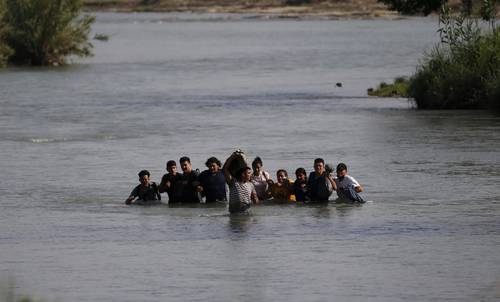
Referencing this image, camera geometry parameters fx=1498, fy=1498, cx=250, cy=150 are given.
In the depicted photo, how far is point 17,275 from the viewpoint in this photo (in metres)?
21.1

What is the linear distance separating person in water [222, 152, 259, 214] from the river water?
0.26 m

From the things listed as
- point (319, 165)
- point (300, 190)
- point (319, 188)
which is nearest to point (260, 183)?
point (300, 190)

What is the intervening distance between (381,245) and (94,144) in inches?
675

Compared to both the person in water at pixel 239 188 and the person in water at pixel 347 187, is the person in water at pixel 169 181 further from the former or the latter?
the person in water at pixel 347 187

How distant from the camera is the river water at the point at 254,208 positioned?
20.7 metres

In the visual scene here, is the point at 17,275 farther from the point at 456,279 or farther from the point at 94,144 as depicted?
the point at 94,144

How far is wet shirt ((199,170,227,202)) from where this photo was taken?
2695 cm

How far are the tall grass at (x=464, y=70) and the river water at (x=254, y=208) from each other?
3.58 feet

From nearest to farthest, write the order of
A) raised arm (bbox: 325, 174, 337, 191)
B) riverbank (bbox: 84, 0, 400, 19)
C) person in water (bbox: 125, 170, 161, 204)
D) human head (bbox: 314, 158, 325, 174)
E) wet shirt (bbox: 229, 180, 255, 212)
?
wet shirt (bbox: 229, 180, 255, 212), human head (bbox: 314, 158, 325, 174), raised arm (bbox: 325, 174, 337, 191), person in water (bbox: 125, 170, 161, 204), riverbank (bbox: 84, 0, 400, 19)

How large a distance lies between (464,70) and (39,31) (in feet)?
120

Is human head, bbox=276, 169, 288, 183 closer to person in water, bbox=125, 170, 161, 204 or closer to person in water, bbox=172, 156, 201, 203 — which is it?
person in water, bbox=172, 156, 201, 203

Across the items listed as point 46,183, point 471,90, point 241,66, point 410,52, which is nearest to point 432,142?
point 471,90

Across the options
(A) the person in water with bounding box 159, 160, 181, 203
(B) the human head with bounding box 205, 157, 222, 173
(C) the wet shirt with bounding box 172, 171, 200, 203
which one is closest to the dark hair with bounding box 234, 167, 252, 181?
(B) the human head with bounding box 205, 157, 222, 173

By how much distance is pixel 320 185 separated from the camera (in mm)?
27234
